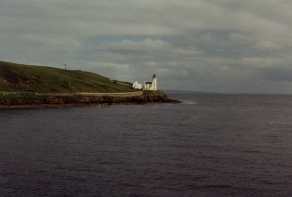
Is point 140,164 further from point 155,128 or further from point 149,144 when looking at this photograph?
point 155,128

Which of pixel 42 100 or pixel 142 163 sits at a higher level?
pixel 42 100

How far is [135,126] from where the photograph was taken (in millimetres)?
105375

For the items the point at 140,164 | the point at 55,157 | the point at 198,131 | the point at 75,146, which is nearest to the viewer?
the point at 140,164

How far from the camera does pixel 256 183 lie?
148 ft

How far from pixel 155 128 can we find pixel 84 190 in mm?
60771

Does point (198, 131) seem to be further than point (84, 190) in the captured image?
Yes

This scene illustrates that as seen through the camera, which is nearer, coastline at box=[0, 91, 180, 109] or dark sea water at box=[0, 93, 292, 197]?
dark sea water at box=[0, 93, 292, 197]

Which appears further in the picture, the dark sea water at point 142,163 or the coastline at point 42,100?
the coastline at point 42,100

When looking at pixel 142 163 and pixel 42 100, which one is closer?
pixel 142 163

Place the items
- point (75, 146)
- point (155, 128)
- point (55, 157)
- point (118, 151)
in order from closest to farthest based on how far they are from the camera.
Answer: point (55, 157), point (118, 151), point (75, 146), point (155, 128)

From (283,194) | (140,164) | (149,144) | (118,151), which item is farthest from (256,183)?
(149,144)

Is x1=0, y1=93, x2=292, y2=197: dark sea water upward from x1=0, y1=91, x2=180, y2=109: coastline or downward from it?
downward

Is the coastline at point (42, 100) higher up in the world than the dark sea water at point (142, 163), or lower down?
higher up

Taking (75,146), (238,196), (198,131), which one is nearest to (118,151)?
(75,146)
